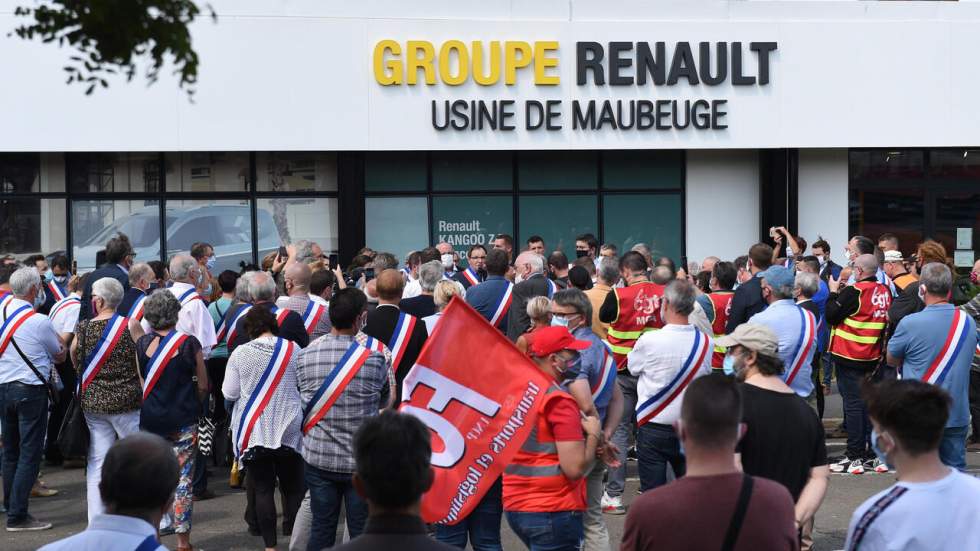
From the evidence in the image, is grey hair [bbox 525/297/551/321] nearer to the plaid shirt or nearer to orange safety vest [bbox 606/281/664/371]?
the plaid shirt

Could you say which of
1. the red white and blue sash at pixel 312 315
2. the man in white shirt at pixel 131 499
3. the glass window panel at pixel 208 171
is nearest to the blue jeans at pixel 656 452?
the red white and blue sash at pixel 312 315

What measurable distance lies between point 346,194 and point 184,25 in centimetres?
1569

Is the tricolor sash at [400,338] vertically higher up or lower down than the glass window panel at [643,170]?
lower down

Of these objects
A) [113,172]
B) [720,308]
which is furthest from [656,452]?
[113,172]

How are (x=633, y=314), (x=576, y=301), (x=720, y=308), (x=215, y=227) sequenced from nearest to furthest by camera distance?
(x=576, y=301) → (x=633, y=314) → (x=720, y=308) → (x=215, y=227)

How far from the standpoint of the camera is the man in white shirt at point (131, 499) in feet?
12.2

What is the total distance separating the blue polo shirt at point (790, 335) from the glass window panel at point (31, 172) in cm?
1423

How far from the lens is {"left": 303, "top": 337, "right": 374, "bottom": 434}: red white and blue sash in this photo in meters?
7.09

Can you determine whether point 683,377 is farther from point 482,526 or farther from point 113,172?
point 113,172

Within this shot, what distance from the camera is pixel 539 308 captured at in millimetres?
7176

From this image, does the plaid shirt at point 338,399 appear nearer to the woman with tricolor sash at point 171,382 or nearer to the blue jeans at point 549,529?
the woman with tricolor sash at point 171,382

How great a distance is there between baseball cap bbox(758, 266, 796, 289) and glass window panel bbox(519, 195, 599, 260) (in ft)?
37.8

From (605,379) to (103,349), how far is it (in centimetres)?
353

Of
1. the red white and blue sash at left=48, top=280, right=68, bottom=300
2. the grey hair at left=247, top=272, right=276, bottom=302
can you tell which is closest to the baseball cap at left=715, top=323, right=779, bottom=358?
the grey hair at left=247, top=272, right=276, bottom=302
